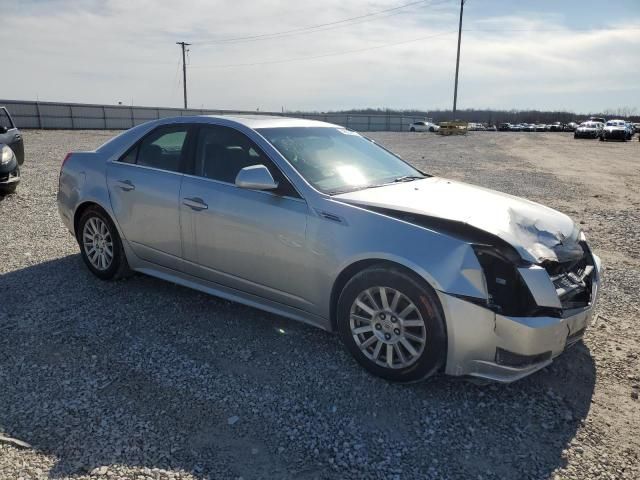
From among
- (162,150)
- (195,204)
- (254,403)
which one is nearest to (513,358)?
(254,403)

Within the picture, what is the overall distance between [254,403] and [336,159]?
6.75ft

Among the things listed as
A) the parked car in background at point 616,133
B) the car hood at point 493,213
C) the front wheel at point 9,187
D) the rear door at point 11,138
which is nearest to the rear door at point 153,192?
the car hood at point 493,213

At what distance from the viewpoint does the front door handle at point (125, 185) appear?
4.66 m

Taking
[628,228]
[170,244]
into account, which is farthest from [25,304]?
[628,228]

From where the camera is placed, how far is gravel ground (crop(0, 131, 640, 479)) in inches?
105

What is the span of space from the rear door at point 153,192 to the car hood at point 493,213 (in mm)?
1583

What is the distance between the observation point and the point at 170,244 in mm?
4426

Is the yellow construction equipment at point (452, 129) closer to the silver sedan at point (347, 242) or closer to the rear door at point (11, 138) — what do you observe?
the rear door at point (11, 138)

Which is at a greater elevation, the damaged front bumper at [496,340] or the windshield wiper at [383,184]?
the windshield wiper at [383,184]

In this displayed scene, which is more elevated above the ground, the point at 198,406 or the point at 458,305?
the point at 458,305

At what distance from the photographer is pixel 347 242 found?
3.40 m

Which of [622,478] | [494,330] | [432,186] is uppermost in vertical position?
[432,186]

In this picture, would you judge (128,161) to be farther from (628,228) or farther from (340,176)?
(628,228)

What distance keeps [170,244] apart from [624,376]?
3.64 m
